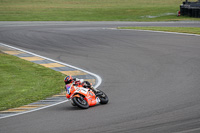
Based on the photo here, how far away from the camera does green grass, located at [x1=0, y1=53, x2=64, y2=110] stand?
40.4 ft

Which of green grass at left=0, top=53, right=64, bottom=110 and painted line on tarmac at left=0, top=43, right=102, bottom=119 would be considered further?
green grass at left=0, top=53, right=64, bottom=110

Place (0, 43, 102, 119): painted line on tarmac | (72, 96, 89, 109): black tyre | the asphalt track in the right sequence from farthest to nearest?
1. (0, 43, 102, 119): painted line on tarmac
2. (72, 96, 89, 109): black tyre
3. the asphalt track

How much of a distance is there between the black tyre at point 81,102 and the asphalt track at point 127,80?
6.4 inches

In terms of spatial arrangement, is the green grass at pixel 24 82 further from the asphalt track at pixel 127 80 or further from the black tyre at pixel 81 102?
the black tyre at pixel 81 102

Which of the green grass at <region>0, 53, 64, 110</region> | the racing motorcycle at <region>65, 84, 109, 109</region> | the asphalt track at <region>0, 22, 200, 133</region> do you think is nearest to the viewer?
the asphalt track at <region>0, 22, 200, 133</region>

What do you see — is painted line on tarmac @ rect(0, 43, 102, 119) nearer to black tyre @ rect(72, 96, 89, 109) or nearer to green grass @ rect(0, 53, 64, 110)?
green grass @ rect(0, 53, 64, 110)

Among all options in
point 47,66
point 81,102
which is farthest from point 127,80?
point 47,66

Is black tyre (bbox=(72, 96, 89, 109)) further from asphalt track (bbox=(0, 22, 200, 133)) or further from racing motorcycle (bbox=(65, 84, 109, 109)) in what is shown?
asphalt track (bbox=(0, 22, 200, 133))

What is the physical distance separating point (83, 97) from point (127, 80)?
408cm

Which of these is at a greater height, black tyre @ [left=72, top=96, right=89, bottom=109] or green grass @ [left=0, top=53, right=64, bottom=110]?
black tyre @ [left=72, top=96, right=89, bottom=109]

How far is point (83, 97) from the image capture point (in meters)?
10.6

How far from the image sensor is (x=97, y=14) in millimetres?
51469

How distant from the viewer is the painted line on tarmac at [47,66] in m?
10.8

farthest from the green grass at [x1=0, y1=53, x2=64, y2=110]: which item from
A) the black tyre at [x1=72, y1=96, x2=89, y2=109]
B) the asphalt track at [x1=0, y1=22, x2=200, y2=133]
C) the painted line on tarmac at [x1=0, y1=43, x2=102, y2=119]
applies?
the black tyre at [x1=72, y1=96, x2=89, y2=109]
